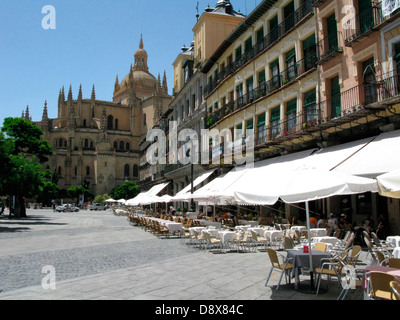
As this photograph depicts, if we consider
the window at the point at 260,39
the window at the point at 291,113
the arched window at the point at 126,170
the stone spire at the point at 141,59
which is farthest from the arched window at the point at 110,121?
the window at the point at 291,113

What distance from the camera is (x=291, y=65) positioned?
19.5 meters

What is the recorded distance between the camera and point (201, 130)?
3155 centimetres

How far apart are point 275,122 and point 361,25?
23.7ft

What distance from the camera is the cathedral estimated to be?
92.1 metres

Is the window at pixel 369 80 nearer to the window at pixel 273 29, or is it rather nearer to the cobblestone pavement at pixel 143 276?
the cobblestone pavement at pixel 143 276

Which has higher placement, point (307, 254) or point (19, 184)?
point (19, 184)

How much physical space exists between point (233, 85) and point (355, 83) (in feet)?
40.3

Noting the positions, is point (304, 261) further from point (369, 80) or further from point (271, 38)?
point (271, 38)

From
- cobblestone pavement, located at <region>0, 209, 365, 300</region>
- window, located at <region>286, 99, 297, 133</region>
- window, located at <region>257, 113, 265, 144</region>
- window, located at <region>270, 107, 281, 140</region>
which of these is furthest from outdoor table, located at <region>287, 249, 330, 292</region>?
window, located at <region>257, 113, 265, 144</region>

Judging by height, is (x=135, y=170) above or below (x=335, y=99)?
above

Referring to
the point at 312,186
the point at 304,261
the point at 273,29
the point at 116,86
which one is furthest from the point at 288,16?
the point at 116,86
